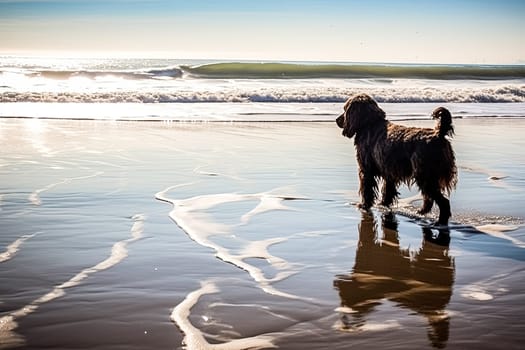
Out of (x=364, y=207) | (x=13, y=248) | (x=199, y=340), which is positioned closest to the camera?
(x=199, y=340)

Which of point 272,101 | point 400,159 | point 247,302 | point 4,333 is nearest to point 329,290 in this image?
point 247,302

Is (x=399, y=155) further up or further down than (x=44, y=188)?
further up

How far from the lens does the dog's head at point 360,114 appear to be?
866 centimetres

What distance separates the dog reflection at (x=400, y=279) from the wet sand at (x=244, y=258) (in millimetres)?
19

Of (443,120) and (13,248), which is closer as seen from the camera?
(13,248)

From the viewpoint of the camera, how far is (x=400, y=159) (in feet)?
25.7

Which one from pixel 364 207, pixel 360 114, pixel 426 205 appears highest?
pixel 360 114

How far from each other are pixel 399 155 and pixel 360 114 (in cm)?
108

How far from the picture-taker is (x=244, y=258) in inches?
230

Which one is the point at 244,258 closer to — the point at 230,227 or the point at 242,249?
the point at 242,249

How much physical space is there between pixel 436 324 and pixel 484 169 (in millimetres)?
7280

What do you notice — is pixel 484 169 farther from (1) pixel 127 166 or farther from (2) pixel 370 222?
(1) pixel 127 166

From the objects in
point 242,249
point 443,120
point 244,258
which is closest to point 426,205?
point 443,120

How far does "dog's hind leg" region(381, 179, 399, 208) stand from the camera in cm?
823
